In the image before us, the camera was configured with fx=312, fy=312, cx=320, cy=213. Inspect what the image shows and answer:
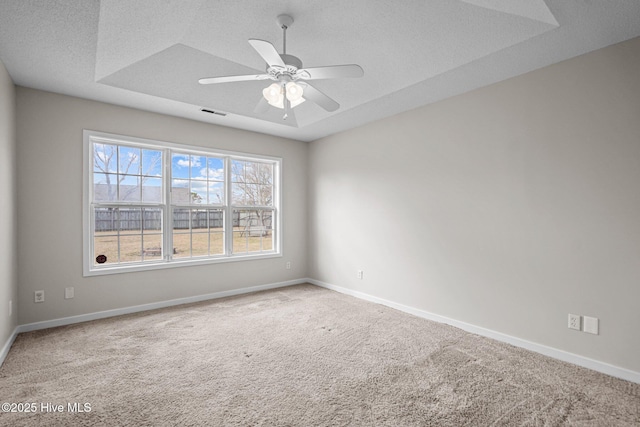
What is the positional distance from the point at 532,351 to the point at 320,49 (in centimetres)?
329

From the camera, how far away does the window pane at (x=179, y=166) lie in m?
4.25

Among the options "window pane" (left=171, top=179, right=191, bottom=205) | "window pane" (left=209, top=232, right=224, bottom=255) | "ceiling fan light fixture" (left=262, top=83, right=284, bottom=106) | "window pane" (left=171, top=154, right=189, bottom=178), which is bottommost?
"window pane" (left=209, top=232, right=224, bottom=255)

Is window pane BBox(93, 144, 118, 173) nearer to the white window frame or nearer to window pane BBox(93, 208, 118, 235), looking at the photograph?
the white window frame

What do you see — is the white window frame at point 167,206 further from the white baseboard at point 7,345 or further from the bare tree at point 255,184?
the white baseboard at point 7,345

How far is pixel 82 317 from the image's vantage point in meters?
3.51

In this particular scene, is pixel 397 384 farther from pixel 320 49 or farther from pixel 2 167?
pixel 2 167

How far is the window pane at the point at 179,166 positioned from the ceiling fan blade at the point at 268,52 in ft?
8.88

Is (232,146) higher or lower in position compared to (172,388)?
higher

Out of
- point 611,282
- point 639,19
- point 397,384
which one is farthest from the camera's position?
point 611,282

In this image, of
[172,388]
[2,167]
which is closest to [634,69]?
[172,388]

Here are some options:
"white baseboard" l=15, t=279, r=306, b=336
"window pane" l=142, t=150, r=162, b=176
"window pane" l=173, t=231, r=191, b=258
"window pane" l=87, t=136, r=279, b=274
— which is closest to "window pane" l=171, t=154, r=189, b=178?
"window pane" l=87, t=136, r=279, b=274

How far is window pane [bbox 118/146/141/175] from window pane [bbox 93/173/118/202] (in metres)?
0.15

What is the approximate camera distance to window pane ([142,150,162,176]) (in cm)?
404

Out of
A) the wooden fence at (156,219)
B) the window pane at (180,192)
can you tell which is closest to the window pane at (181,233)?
the wooden fence at (156,219)
